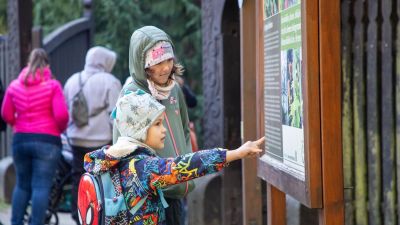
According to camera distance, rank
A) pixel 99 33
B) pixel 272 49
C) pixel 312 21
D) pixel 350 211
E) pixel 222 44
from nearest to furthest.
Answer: pixel 312 21
pixel 350 211
pixel 272 49
pixel 222 44
pixel 99 33

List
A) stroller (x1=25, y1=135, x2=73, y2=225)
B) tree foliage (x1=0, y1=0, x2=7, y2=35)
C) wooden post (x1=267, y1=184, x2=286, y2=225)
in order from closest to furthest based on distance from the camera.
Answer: wooden post (x1=267, y1=184, x2=286, y2=225) → stroller (x1=25, y1=135, x2=73, y2=225) → tree foliage (x1=0, y1=0, x2=7, y2=35)

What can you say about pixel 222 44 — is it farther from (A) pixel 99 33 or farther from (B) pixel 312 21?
(A) pixel 99 33

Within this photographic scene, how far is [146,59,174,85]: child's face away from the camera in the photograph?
173 inches

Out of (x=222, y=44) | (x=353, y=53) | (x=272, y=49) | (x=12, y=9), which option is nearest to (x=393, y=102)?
(x=353, y=53)

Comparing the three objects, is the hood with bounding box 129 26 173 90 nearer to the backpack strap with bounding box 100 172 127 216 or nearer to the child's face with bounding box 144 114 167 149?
the child's face with bounding box 144 114 167 149

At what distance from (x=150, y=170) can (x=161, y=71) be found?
0.77 m

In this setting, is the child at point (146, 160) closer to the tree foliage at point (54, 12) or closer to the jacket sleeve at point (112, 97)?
the jacket sleeve at point (112, 97)

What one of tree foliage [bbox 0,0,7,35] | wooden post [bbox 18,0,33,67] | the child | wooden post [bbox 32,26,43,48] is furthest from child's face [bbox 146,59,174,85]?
tree foliage [bbox 0,0,7,35]

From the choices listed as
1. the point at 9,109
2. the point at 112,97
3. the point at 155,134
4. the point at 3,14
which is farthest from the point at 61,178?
the point at 3,14

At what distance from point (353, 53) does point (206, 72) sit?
3.97m

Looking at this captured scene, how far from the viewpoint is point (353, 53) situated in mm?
3967

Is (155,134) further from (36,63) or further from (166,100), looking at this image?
(36,63)

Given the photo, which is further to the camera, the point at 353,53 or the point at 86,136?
the point at 86,136

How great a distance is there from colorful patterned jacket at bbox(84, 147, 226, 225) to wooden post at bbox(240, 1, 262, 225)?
1.38 metres
